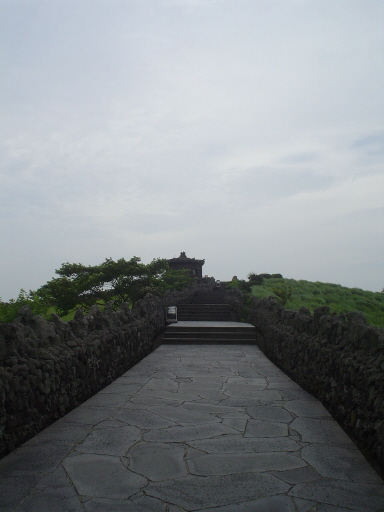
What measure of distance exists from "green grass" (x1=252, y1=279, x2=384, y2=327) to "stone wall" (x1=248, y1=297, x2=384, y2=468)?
43.3ft

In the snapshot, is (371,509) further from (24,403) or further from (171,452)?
(24,403)

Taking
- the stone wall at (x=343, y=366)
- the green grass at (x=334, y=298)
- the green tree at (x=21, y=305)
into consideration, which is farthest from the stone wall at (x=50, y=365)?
the green grass at (x=334, y=298)

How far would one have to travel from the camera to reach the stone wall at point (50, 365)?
3887 millimetres

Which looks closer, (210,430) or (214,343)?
(210,430)

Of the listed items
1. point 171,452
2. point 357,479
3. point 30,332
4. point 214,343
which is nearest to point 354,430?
point 357,479

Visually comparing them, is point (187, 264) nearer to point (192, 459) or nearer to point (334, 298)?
point (334, 298)

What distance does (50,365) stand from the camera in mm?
4559

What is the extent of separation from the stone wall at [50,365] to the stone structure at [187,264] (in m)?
34.1

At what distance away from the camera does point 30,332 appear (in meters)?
4.75

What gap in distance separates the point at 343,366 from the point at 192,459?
195 centimetres

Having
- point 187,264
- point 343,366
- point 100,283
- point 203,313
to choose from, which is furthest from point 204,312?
point 187,264

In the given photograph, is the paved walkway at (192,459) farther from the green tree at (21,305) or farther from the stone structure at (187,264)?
the stone structure at (187,264)

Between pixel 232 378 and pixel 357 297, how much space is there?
20672 mm

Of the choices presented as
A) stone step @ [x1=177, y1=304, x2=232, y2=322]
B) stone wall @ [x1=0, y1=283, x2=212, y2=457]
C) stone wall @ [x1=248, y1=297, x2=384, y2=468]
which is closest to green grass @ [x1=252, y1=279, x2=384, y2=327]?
stone step @ [x1=177, y1=304, x2=232, y2=322]
